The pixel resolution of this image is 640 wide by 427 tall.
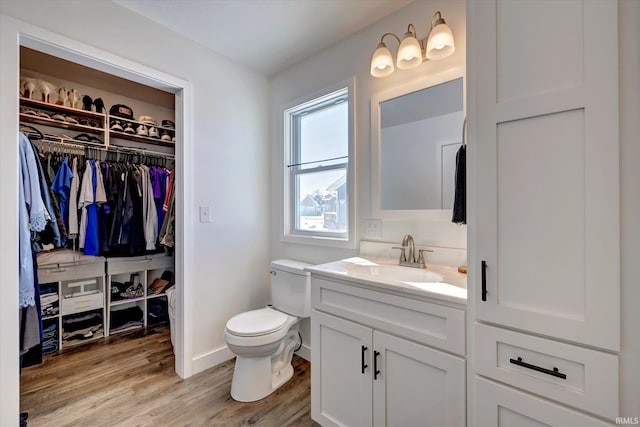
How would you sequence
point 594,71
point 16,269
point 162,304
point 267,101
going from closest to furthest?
point 594,71 → point 16,269 → point 267,101 → point 162,304

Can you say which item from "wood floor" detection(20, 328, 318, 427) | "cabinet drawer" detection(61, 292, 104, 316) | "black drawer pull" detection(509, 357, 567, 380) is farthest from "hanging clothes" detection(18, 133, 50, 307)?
"black drawer pull" detection(509, 357, 567, 380)

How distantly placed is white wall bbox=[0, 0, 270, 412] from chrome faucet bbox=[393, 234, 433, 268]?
4.54ft

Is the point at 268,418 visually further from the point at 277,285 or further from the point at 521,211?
the point at 521,211

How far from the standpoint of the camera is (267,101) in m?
2.55

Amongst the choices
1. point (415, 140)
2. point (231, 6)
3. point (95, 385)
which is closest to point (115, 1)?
point (231, 6)

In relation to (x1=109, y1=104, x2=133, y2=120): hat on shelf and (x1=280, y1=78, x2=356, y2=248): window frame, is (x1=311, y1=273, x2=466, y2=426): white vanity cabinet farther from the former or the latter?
(x1=109, y1=104, x2=133, y2=120): hat on shelf

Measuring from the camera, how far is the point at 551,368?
2.59ft

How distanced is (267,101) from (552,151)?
7.47 ft

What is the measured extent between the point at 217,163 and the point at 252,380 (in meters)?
1.57

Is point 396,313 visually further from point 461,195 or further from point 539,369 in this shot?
point 461,195

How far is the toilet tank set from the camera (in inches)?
76.6

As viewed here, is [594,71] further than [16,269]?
No

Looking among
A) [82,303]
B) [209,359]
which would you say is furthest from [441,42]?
[82,303]

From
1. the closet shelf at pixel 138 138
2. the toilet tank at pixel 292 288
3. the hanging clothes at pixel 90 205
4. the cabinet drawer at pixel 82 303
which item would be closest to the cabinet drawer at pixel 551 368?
the toilet tank at pixel 292 288
